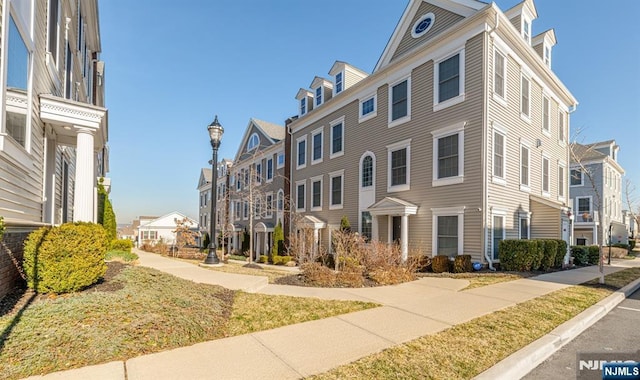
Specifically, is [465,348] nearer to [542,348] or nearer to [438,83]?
[542,348]

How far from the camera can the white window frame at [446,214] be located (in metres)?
12.8

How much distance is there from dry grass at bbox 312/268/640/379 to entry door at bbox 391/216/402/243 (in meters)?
9.03

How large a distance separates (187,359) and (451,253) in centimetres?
1175

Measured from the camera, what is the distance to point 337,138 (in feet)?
67.6

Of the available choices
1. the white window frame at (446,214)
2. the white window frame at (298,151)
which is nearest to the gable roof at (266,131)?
the white window frame at (298,151)

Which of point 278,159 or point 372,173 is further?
point 278,159

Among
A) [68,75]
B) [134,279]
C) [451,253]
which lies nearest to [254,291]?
[134,279]

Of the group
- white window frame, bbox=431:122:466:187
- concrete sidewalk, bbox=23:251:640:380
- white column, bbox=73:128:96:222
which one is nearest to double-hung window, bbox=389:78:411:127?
white window frame, bbox=431:122:466:187

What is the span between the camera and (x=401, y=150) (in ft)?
51.8

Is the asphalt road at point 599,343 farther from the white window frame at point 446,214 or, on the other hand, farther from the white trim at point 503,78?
the white trim at point 503,78

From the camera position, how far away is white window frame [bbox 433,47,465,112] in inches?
516

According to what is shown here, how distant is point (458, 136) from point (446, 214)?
321 centimetres

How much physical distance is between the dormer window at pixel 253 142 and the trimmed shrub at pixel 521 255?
23.8 meters

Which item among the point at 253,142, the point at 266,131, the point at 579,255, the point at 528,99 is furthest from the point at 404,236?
the point at 253,142
